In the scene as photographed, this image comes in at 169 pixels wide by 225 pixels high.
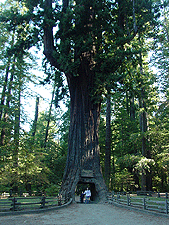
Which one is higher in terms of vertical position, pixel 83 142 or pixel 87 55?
pixel 87 55

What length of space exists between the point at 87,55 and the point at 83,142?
261 inches

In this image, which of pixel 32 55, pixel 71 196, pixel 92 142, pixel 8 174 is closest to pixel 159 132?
pixel 92 142

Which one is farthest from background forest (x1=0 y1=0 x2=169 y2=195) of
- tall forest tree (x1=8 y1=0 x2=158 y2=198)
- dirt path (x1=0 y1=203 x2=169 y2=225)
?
dirt path (x1=0 y1=203 x2=169 y2=225)

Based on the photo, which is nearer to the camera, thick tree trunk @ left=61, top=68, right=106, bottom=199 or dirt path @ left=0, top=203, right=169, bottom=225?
dirt path @ left=0, top=203, right=169, bottom=225

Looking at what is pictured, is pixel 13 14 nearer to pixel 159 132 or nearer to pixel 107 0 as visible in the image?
pixel 107 0

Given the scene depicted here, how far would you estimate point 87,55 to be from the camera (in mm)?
17578

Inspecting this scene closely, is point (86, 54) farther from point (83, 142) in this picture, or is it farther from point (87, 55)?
point (83, 142)

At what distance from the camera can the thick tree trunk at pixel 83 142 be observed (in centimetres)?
1545

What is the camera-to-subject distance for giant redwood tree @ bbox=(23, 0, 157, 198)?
1512cm

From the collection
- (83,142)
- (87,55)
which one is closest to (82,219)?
(83,142)

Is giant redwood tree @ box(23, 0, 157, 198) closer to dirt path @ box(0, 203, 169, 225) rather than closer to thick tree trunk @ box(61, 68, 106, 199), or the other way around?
thick tree trunk @ box(61, 68, 106, 199)

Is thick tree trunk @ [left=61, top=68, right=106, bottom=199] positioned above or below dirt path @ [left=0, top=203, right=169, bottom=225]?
above

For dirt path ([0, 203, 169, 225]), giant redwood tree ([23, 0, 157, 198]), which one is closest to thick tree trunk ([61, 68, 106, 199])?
giant redwood tree ([23, 0, 157, 198])

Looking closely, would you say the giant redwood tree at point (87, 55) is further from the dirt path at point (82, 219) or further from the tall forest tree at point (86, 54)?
the dirt path at point (82, 219)
